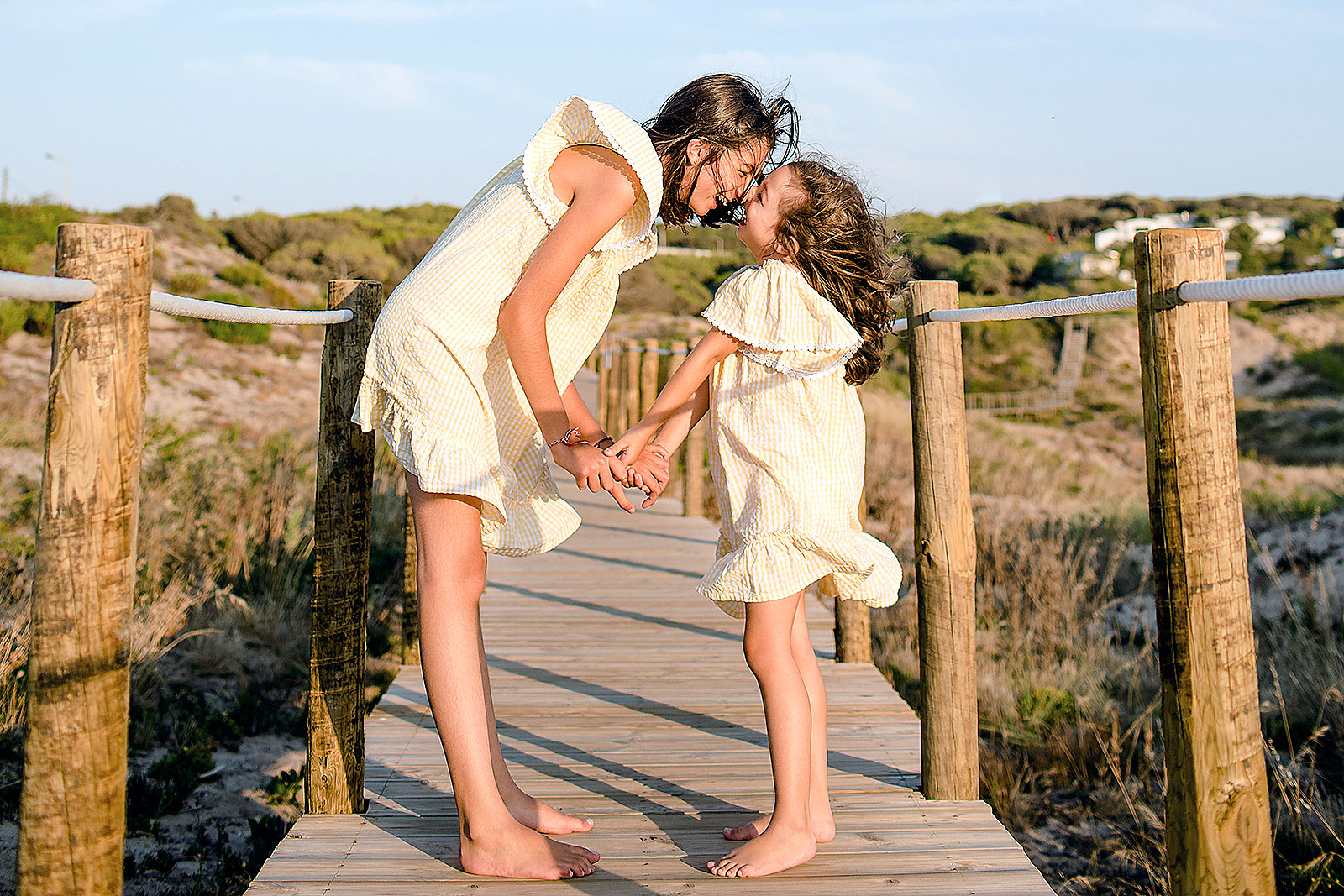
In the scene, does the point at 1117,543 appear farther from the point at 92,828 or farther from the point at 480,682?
the point at 92,828

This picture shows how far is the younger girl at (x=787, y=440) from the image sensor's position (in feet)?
6.40

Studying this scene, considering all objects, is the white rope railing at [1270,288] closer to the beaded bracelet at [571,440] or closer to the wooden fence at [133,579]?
the wooden fence at [133,579]

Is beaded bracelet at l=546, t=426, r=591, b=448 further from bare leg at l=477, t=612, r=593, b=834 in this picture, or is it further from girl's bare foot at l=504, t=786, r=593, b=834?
girl's bare foot at l=504, t=786, r=593, b=834

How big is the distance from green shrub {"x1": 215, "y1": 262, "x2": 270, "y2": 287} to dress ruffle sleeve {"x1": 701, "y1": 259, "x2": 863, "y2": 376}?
20.1 m

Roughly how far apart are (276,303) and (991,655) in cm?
1662

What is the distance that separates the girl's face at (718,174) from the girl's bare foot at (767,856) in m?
1.28

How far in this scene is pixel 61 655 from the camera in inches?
51.3

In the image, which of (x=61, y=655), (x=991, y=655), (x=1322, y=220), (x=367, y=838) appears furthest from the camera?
(x=1322, y=220)

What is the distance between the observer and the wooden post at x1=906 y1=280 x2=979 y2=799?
2.33 metres

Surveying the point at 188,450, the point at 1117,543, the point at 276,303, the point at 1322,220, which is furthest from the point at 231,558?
the point at 1322,220

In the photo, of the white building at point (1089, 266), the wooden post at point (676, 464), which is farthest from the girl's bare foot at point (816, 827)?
the white building at point (1089, 266)

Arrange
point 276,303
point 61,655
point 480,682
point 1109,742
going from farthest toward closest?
point 276,303 → point 1109,742 → point 480,682 → point 61,655

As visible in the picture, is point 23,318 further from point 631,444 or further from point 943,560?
point 943,560

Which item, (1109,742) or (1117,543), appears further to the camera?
(1117,543)
